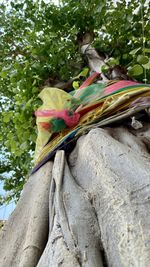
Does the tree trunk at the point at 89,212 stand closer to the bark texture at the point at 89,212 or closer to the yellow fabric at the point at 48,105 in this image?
the bark texture at the point at 89,212

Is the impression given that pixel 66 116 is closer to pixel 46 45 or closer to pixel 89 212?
pixel 89 212

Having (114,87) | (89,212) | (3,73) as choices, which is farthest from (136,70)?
(89,212)

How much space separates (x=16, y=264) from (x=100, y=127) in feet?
1.50

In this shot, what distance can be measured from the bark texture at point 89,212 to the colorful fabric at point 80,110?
0.10 meters

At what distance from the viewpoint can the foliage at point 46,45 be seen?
5.01ft

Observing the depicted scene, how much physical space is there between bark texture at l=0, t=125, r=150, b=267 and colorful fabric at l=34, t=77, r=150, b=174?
10 centimetres

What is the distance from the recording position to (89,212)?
1.99 ft

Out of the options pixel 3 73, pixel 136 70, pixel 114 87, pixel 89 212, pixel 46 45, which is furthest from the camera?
pixel 46 45

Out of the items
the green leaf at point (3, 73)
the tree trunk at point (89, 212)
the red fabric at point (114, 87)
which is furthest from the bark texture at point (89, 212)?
the green leaf at point (3, 73)

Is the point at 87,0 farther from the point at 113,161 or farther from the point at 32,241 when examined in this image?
the point at 32,241

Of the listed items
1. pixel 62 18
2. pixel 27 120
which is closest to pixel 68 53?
pixel 62 18

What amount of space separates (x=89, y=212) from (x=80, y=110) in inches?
19.4

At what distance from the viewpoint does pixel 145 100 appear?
94 centimetres

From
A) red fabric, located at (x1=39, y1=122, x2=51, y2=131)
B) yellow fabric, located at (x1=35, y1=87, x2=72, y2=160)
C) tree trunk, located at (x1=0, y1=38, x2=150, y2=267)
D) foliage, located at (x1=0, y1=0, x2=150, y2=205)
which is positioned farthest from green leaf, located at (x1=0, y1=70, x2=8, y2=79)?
tree trunk, located at (x1=0, y1=38, x2=150, y2=267)
